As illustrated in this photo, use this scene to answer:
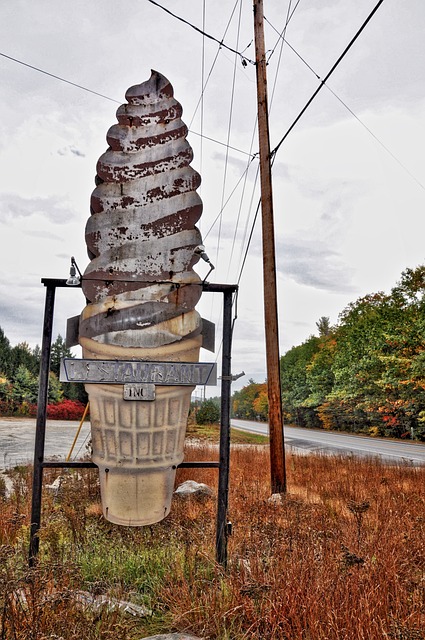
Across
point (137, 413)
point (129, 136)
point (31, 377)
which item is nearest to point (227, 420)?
point (137, 413)

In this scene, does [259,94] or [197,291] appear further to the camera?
[259,94]

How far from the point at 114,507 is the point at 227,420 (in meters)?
1.20

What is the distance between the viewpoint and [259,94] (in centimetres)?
838

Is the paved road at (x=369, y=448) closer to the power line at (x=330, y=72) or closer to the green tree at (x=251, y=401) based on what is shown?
the power line at (x=330, y=72)

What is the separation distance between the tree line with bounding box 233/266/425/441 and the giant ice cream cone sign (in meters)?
19.8

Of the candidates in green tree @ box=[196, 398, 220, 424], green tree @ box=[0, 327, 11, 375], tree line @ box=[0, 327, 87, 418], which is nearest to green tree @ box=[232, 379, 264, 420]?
tree line @ box=[0, 327, 87, 418]

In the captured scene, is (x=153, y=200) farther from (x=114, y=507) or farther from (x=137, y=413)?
(x=114, y=507)

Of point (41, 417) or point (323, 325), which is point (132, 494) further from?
point (323, 325)

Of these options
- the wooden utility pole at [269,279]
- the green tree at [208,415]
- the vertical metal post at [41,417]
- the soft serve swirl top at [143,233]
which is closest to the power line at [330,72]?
the wooden utility pole at [269,279]

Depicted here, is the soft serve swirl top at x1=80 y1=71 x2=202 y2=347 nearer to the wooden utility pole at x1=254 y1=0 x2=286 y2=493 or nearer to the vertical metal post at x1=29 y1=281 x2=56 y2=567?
the vertical metal post at x1=29 y1=281 x2=56 y2=567

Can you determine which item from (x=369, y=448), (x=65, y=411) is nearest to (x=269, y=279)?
(x=369, y=448)

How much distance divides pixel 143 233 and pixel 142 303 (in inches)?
24.5

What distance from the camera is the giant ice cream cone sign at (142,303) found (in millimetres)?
Result: 3838

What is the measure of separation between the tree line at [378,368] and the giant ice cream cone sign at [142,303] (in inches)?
780
